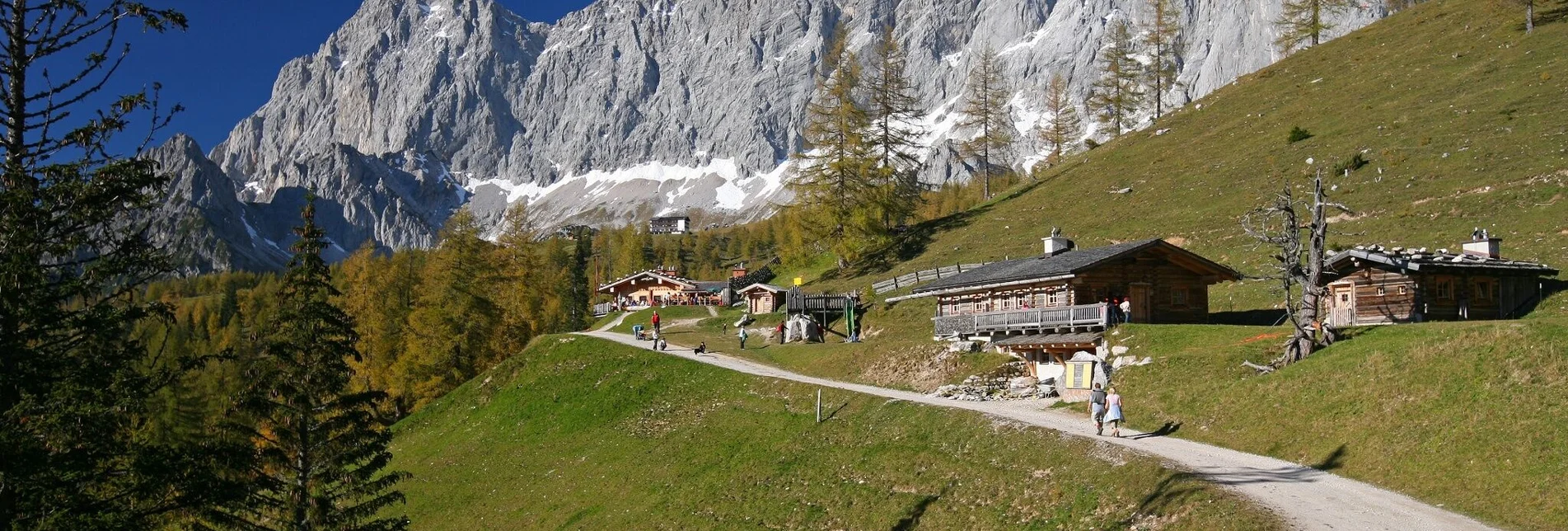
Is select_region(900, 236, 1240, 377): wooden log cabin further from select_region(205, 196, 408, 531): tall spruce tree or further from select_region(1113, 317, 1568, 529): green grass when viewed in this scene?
select_region(205, 196, 408, 531): tall spruce tree

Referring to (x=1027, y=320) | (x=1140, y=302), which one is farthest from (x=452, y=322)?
(x=1140, y=302)

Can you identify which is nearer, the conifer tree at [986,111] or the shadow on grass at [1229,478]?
the shadow on grass at [1229,478]

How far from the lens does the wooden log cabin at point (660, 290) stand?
92688 millimetres

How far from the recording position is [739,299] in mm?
82625

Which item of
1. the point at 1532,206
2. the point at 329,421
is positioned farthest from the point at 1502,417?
the point at 1532,206

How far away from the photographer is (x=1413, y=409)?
21.2 metres

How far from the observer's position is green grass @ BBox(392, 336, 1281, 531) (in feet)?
71.1

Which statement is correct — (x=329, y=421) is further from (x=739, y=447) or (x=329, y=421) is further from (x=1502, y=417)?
(x=1502, y=417)

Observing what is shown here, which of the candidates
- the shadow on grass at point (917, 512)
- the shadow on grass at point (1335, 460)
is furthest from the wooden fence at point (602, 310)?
the shadow on grass at point (1335, 460)

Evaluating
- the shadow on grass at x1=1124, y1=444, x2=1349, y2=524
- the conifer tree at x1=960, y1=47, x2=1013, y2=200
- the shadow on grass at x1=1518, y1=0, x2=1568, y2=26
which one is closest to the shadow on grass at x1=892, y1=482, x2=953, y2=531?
the shadow on grass at x1=1124, y1=444, x2=1349, y2=524

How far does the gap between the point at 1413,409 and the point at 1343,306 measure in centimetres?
2089

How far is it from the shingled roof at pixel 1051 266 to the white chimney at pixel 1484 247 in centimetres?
884

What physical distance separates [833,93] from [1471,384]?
59479 millimetres

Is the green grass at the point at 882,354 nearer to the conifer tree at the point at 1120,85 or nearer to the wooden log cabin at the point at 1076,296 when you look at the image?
the wooden log cabin at the point at 1076,296
